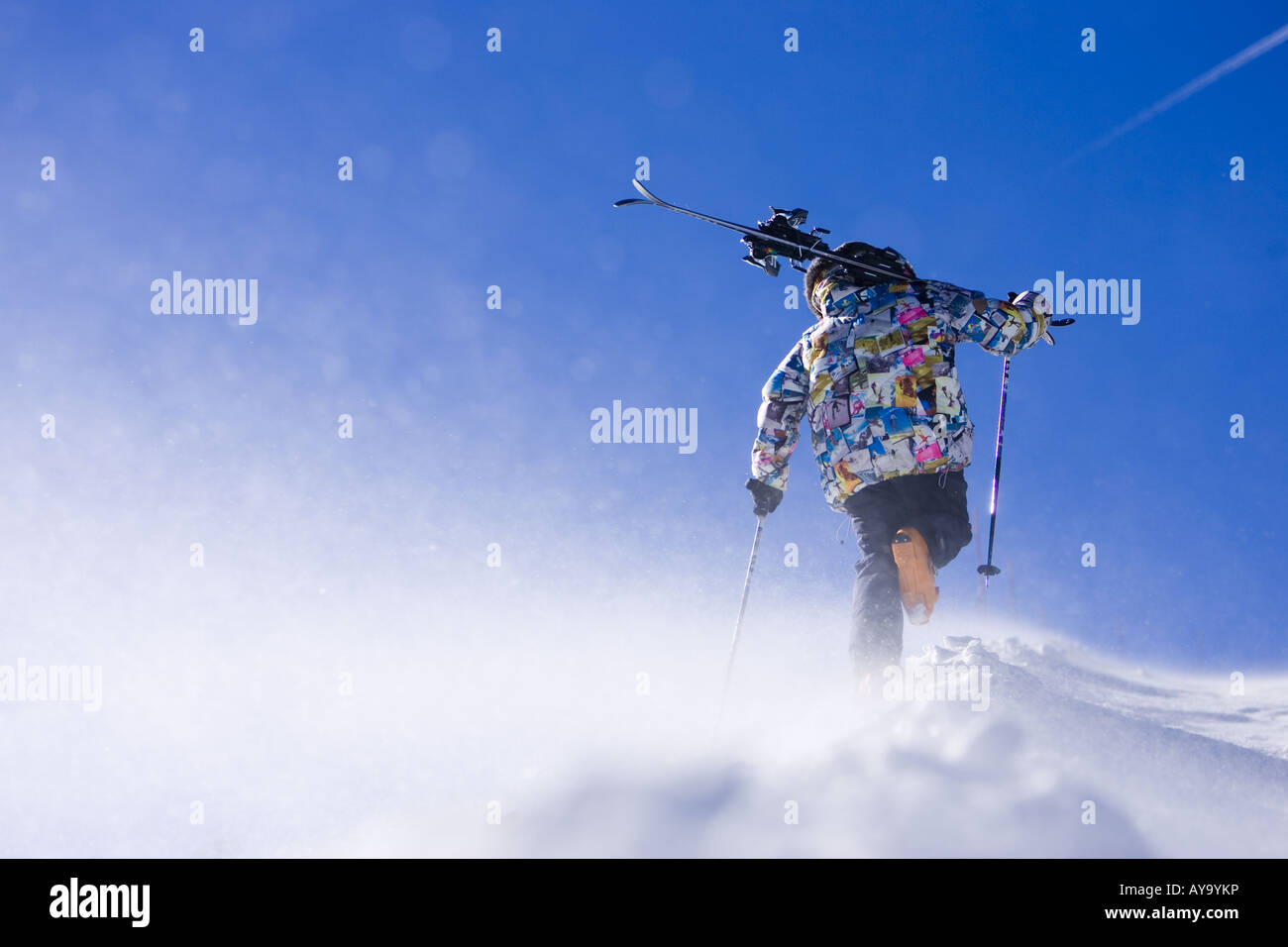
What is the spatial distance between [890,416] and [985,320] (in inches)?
37.0

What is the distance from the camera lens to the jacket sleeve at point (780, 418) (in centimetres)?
586

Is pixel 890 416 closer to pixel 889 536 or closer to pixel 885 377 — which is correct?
pixel 885 377

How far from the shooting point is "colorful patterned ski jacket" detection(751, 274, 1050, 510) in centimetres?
528

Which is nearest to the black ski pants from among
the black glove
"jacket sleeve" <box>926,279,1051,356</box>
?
the black glove

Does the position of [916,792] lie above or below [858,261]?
below

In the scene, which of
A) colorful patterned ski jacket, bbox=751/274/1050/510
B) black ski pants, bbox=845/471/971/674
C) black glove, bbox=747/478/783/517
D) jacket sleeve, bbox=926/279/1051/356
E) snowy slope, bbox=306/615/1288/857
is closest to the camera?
snowy slope, bbox=306/615/1288/857

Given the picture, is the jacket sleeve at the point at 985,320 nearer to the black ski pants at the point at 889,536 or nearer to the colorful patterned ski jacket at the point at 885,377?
the colorful patterned ski jacket at the point at 885,377

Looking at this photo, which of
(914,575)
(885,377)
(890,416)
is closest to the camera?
(914,575)

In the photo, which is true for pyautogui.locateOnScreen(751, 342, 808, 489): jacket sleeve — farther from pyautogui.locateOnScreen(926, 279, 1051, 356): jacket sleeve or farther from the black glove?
pyautogui.locateOnScreen(926, 279, 1051, 356): jacket sleeve

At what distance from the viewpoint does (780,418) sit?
19.5 ft

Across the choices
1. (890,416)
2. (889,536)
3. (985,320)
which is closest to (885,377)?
(890,416)

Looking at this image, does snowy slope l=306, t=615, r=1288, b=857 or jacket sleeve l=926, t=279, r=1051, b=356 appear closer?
snowy slope l=306, t=615, r=1288, b=857

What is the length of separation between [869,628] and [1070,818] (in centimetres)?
166
